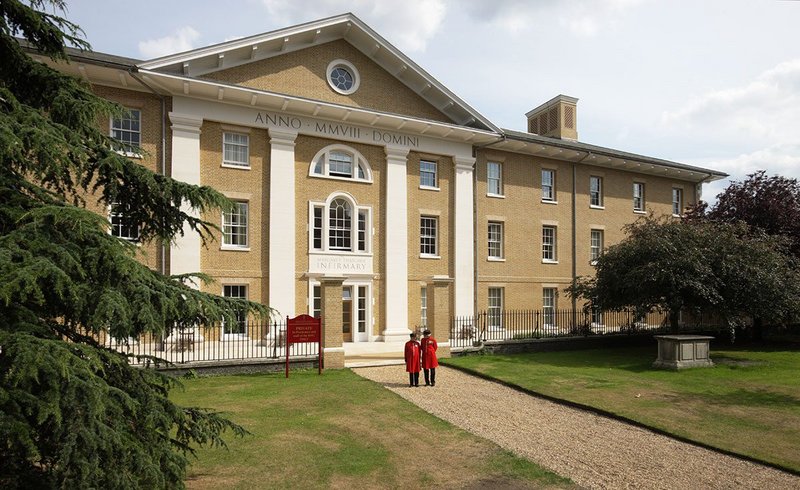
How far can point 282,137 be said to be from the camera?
21453mm

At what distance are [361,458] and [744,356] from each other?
56.3 ft

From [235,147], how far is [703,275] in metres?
17.3

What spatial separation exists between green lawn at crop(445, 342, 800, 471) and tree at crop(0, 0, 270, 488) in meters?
8.21

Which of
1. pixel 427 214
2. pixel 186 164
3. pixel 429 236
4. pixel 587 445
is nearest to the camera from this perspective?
pixel 587 445

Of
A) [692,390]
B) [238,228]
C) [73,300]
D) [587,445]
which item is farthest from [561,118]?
[73,300]

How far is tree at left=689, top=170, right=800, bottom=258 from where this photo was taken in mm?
25438

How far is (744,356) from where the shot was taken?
65.1ft

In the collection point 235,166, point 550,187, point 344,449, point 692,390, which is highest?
point 550,187

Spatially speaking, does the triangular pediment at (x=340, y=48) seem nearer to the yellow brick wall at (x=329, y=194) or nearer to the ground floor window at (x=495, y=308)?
the yellow brick wall at (x=329, y=194)

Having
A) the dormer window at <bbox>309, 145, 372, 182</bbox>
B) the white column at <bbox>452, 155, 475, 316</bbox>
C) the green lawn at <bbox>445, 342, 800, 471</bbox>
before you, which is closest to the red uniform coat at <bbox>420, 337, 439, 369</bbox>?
the green lawn at <bbox>445, 342, 800, 471</bbox>

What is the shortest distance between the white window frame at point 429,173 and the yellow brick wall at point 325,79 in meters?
1.97

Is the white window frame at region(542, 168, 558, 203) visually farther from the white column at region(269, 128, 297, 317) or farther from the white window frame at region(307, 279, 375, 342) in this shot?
the white column at region(269, 128, 297, 317)

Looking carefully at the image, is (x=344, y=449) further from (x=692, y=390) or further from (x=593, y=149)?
(x=593, y=149)

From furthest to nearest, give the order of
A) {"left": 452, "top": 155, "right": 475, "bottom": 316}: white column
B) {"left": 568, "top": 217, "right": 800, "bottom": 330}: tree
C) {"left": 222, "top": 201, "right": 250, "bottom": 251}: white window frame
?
1. {"left": 452, "top": 155, "right": 475, "bottom": 316}: white column
2. {"left": 222, "top": 201, "right": 250, "bottom": 251}: white window frame
3. {"left": 568, "top": 217, "right": 800, "bottom": 330}: tree
